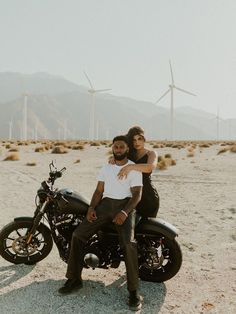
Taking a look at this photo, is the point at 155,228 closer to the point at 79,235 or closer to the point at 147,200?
the point at 147,200

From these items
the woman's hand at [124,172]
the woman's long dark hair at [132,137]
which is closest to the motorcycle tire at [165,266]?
the woman's hand at [124,172]

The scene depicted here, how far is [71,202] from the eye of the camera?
6.29 m

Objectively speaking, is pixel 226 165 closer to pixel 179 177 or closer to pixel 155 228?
pixel 179 177

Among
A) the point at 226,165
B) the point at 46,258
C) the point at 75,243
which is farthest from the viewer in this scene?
the point at 226,165

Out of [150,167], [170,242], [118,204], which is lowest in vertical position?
[170,242]

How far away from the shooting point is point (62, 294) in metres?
5.98

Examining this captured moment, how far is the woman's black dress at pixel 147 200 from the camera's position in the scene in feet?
21.3

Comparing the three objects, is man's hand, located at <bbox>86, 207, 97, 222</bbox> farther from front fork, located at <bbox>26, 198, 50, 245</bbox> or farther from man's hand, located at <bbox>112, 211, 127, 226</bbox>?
front fork, located at <bbox>26, 198, 50, 245</bbox>

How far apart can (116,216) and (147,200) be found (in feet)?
2.61

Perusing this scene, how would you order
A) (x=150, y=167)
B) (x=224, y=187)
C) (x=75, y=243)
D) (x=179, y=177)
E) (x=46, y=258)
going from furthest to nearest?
(x=179, y=177), (x=224, y=187), (x=46, y=258), (x=150, y=167), (x=75, y=243)

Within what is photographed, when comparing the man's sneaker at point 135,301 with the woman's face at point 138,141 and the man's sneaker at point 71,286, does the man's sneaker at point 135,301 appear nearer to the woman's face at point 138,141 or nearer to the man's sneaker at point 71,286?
the man's sneaker at point 71,286

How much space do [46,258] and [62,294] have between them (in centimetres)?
162

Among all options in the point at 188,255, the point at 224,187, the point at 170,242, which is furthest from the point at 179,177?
the point at 170,242

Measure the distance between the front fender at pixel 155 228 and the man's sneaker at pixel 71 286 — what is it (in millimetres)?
1083
